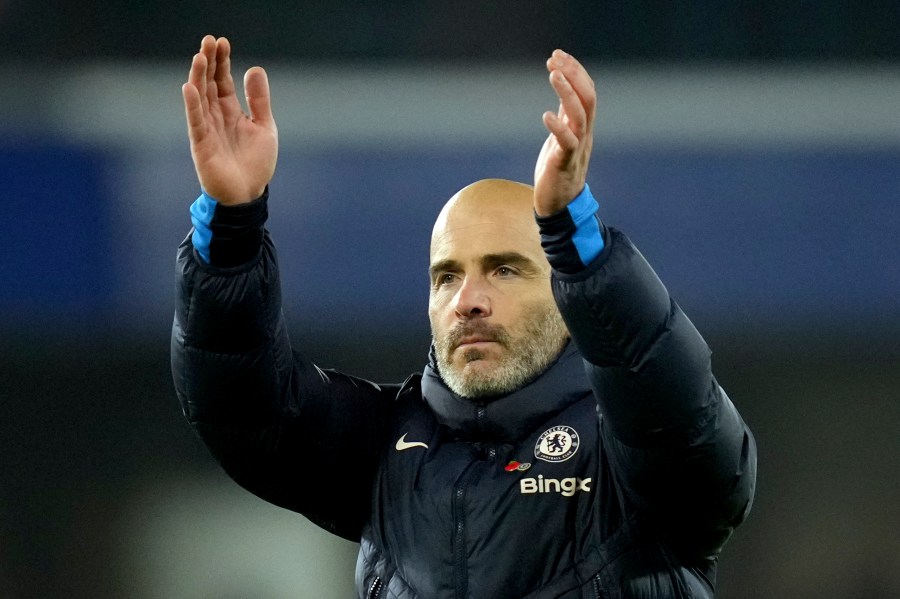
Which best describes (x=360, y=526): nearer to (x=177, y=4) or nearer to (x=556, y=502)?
(x=556, y=502)

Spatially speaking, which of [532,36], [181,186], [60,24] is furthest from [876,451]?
[60,24]

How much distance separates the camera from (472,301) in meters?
1.62

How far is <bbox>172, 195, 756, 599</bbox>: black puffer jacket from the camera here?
1365 millimetres

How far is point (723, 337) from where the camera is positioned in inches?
135

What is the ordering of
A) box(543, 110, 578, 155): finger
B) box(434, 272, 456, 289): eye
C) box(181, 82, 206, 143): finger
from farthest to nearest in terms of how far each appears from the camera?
box(434, 272, 456, 289): eye, box(181, 82, 206, 143): finger, box(543, 110, 578, 155): finger

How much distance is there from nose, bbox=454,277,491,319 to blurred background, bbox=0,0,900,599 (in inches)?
66.5

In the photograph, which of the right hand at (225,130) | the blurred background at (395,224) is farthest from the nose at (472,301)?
the blurred background at (395,224)

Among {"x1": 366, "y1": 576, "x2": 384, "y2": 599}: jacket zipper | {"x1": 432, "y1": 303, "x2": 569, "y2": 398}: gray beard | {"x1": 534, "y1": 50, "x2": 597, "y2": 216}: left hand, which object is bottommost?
{"x1": 366, "y1": 576, "x2": 384, "y2": 599}: jacket zipper

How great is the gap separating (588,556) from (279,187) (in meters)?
2.30

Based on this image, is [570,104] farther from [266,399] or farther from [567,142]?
[266,399]

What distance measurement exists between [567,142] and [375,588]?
599 mm

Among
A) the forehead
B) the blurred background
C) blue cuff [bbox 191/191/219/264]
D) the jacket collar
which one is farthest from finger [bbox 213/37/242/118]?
the blurred background

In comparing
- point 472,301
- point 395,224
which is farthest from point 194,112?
point 395,224

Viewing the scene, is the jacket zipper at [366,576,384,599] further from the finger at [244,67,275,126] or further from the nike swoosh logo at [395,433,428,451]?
the finger at [244,67,275,126]
